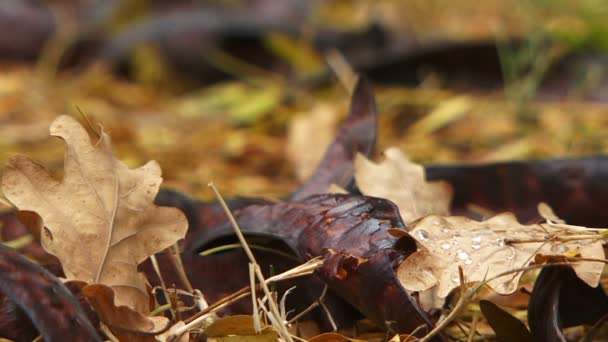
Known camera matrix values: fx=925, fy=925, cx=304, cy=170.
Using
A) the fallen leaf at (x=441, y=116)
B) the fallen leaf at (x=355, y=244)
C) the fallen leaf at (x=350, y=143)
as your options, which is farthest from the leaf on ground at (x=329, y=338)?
the fallen leaf at (x=441, y=116)

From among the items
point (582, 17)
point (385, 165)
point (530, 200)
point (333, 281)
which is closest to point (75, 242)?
point (333, 281)

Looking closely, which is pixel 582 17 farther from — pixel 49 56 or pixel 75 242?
pixel 75 242

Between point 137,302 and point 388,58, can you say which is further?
point 388,58

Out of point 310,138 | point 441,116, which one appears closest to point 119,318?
point 310,138

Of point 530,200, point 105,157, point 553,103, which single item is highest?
point 105,157

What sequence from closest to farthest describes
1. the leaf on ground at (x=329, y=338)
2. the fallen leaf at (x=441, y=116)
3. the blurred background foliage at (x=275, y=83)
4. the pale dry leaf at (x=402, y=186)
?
1. the leaf on ground at (x=329, y=338)
2. the pale dry leaf at (x=402, y=186)
3. the blurred background foliage at (x=275, y=83)
4. the fallen leaf at (x=441, y=116)

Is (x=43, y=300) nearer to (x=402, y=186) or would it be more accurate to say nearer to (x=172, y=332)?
(x=172, y=332)

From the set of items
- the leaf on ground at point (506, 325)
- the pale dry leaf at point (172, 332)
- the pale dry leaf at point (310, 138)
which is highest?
the pale dry leaf at point (172, 332)

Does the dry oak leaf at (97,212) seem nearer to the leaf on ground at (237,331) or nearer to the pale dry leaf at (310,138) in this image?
the leaf on ground at (237,331)
